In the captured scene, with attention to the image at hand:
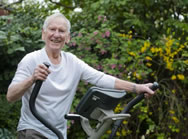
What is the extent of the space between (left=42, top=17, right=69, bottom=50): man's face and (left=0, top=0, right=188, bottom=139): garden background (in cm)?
207

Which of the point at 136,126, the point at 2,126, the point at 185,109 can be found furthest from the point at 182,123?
the point at 2,126

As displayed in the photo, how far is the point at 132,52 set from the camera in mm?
5059

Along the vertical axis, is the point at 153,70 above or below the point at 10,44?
below

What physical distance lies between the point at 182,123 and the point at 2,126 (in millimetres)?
2294

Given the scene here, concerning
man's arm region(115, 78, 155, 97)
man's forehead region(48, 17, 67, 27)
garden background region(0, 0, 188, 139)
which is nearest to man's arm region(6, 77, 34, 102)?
man's forehead region(48, 17, 67, 27)

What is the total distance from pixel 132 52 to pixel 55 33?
229 centimetres

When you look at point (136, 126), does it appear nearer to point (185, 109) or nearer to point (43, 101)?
point (185, 109)

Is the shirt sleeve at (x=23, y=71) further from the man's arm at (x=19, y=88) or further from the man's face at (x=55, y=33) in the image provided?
the man's face at (x=55, y=33)

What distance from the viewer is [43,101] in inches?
111

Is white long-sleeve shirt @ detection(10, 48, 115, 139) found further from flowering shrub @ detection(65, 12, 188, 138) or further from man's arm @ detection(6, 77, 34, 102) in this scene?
flowering shrub @ detection(65, 12, 188, 138)

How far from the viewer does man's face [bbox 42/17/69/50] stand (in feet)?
9.49

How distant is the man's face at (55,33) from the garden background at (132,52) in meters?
2.07

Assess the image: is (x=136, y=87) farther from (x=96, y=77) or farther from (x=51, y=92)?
(x=51, y=92)

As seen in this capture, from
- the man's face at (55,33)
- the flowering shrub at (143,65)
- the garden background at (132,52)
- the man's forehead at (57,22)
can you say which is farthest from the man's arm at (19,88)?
the flowering shrub at (143,65)
